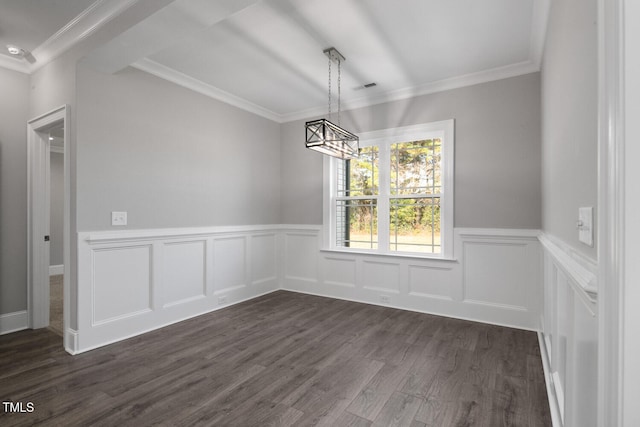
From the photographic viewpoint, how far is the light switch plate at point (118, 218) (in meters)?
2.98

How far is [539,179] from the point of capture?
126 inches

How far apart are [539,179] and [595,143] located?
265 centimetres

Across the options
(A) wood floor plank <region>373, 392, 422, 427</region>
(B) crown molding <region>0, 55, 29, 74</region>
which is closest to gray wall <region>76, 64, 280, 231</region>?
(B) crown molding <region>0, 55, 29, 74</region>

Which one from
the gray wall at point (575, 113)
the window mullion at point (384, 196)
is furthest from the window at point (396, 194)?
the gray wall at point (575, 113)

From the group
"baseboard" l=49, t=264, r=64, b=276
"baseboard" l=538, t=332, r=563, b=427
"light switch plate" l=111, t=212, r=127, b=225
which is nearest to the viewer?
"baseboard" l=538, t=332, r=563, b=427

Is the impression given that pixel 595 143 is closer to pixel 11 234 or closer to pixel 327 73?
pixel 327 73

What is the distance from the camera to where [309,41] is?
9.26 feet

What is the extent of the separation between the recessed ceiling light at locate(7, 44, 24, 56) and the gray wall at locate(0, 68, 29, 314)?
27 cm

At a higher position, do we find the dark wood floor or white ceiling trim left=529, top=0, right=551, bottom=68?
white ceiling trim left=529, top=0, right=551, bottom=68

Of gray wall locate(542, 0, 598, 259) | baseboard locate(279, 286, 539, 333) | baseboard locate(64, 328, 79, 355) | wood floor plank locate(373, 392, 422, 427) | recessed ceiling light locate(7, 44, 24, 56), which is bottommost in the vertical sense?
wood floor plank locate(373, 392, 422, 427)

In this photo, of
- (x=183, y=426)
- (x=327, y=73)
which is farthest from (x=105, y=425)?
(x=327, y=73)

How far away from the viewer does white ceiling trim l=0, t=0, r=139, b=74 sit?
235cm

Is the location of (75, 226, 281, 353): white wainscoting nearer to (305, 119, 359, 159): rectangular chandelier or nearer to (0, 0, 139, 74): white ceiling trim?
(0, 0, 139, 74): white ceiling trim

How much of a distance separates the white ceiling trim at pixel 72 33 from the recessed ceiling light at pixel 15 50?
0.30 feet
